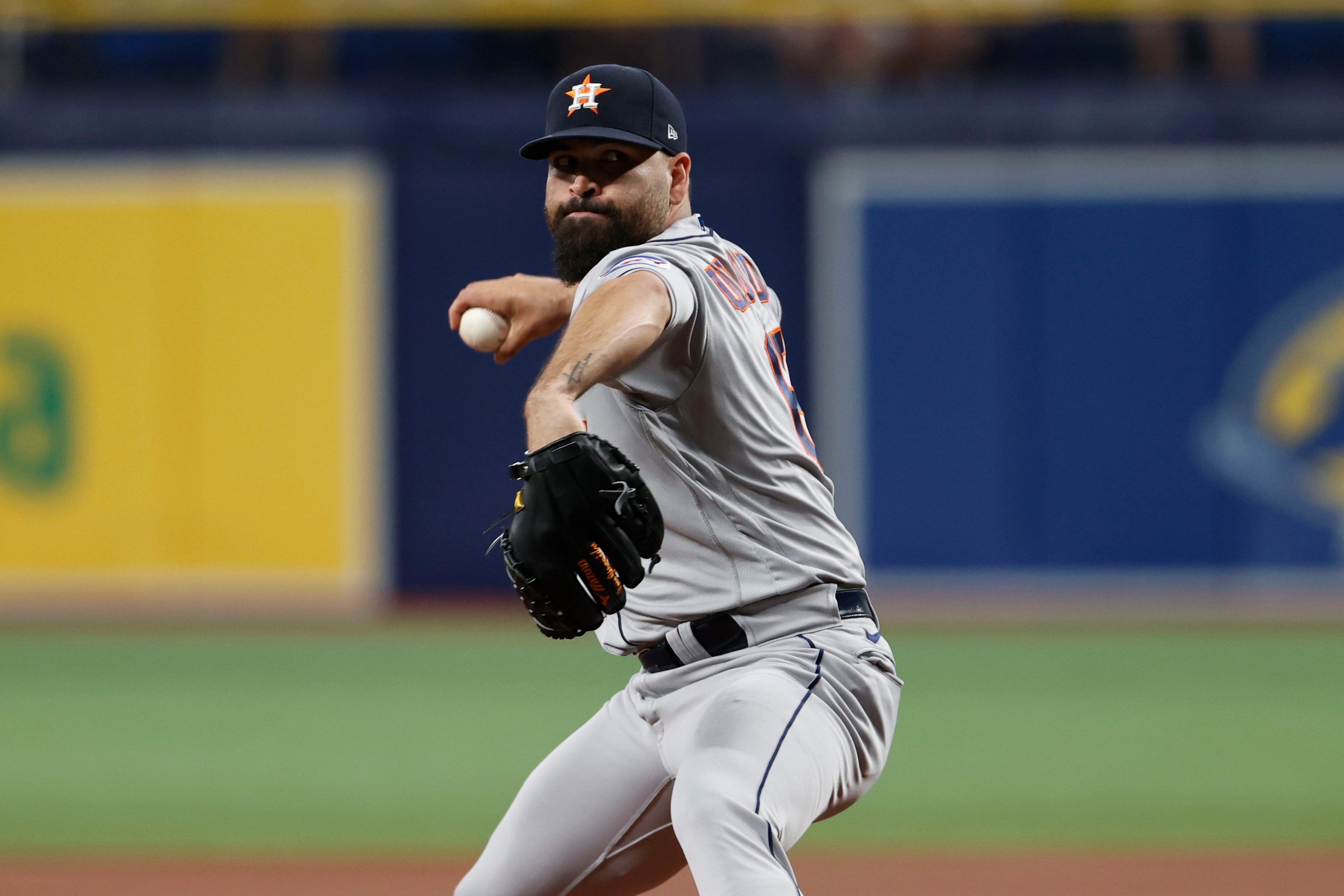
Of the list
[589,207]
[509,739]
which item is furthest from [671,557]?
[509,739]

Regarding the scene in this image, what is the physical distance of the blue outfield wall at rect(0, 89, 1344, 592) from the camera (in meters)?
13.3

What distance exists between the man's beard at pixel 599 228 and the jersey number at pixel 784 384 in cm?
30

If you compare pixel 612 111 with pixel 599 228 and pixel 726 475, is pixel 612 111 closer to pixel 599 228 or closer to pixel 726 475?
pixel 599 228

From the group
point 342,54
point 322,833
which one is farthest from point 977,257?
point 322,833

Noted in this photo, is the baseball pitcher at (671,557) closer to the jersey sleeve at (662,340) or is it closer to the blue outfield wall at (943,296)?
the jersey sleeve at (662,340)

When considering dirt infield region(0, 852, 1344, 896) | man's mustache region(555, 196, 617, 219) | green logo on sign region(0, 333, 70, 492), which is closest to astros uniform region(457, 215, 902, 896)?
man's mustache region(555, 196, 617, 219)

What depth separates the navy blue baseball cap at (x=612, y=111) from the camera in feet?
10.3

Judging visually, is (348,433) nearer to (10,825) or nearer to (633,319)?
(10,825)

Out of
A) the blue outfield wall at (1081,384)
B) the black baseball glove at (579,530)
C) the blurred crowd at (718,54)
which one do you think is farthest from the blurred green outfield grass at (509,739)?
the blurred crowd at (718,54)

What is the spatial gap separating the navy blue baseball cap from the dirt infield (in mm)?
2886

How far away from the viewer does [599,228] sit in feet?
10.5

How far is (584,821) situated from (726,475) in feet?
2.35

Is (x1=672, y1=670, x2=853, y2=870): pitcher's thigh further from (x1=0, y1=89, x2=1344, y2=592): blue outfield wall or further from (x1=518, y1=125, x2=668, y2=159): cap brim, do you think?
(x1=0, y1=89, x2=1344, y2=592): blue outfield wall

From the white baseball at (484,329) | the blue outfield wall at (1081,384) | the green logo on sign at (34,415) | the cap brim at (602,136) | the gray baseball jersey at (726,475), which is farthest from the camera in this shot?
the blue outfield wall at (1081,384)
